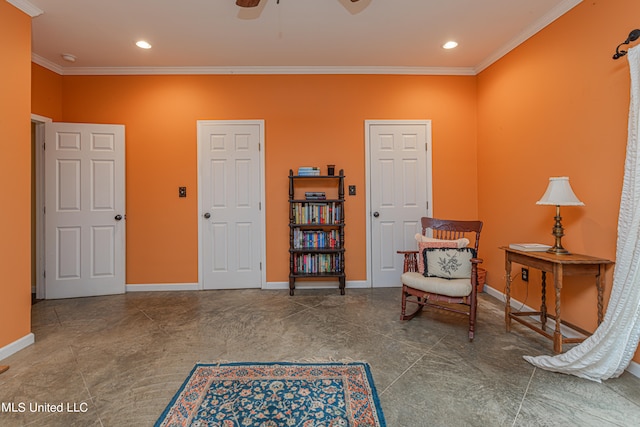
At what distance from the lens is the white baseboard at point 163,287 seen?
12.2 feet

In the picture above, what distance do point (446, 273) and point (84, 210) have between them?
13.4ft

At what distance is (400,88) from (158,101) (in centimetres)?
310

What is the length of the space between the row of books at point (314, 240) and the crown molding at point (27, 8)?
3.12 m

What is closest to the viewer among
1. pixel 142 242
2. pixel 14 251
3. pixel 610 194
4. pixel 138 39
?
pixel 610 194

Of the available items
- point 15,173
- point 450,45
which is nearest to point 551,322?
point 450,45

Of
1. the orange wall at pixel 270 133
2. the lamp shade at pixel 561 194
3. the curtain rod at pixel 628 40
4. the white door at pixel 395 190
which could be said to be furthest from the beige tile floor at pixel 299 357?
the curtain rod at pixel 628 40

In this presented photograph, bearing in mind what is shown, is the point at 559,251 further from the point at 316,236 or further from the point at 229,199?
the point at 229,199

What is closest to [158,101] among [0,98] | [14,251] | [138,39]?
[138,39]

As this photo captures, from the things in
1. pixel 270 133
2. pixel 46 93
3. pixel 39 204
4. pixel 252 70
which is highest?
pixel 252 70

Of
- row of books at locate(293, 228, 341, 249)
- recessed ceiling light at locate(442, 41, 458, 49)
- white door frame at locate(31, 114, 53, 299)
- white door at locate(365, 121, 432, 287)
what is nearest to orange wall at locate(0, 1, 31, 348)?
white door frame at locate(31, 114, 53, 299)

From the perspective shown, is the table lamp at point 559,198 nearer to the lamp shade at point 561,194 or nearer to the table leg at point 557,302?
the lamp shade at point 561,194

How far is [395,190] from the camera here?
3.84 meters

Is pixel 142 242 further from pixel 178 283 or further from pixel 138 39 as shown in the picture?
pixel 138 39

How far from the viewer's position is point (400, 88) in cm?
383
